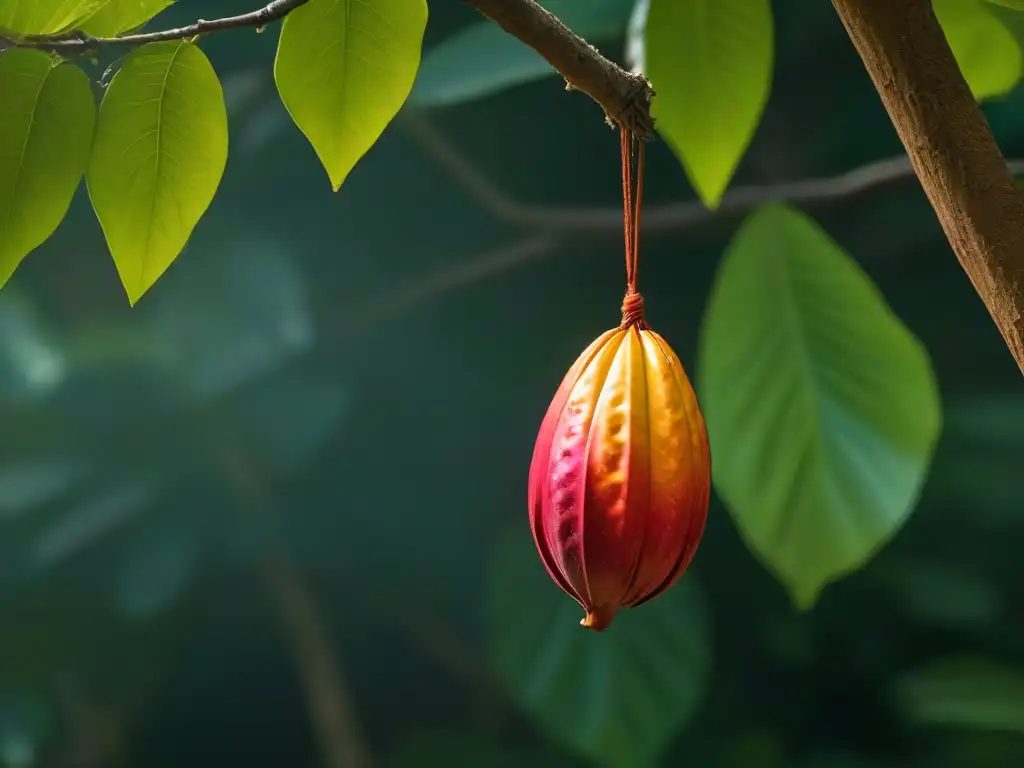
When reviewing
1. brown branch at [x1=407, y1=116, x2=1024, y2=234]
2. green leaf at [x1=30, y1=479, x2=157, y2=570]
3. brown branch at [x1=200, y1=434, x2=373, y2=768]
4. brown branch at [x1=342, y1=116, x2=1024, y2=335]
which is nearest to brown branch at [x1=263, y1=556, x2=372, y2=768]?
brown branch at [x1=200, y1=434, x2=373, y2=768]

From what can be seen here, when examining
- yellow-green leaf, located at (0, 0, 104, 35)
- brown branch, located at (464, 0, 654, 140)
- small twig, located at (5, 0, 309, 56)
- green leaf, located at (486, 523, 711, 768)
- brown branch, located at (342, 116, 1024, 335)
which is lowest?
green leaf, located at (486, 523, 711, 768)

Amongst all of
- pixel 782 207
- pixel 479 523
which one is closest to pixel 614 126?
pixel 782 207

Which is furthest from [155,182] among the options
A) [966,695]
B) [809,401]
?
[966,695]

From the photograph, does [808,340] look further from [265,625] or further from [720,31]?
[265,625]

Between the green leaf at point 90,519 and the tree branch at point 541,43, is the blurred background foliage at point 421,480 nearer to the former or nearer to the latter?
the green leaf at point 90,519

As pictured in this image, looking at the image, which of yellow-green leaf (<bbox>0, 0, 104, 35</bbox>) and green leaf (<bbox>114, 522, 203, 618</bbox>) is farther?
green leaf (<bbox>114, 522, 203, 618</bbox>)

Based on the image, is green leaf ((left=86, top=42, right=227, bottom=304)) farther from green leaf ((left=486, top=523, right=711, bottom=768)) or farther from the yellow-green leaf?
green leaf ((left=486, top=523, right=711, bottom=768))

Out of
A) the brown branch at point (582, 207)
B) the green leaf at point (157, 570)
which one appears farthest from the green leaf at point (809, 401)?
the green leaf at point (157, 570)
